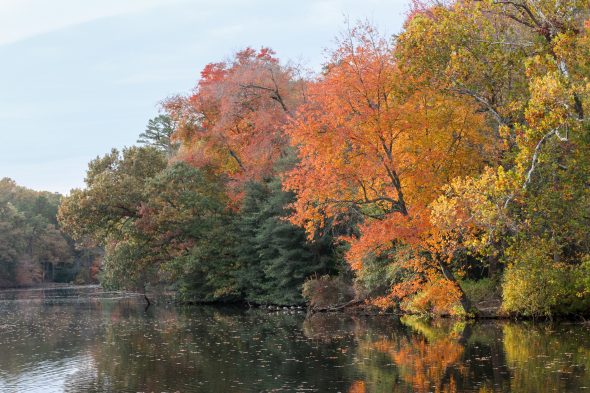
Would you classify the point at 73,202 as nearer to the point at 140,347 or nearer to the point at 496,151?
the point at 140,347

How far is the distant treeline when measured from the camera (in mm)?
87625

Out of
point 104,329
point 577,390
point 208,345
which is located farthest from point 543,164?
point 104,329

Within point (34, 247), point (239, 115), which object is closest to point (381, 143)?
point (239, 115)

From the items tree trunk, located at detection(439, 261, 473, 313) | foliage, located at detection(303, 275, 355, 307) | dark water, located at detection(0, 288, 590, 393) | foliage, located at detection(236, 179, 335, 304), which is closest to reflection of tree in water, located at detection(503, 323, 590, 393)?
dark water, located at detection(0, 288, 590, 393)

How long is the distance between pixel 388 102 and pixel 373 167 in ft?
8.32

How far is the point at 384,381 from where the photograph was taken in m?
16.4

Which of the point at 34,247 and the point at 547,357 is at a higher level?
the point at 34,247

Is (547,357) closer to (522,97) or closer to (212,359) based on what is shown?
(522,97)

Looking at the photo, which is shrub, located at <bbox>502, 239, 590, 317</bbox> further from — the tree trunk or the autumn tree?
the tree trunk

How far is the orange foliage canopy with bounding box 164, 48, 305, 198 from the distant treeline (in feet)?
126

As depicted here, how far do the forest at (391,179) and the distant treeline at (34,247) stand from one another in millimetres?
40207

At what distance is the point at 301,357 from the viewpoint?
21.0 metres

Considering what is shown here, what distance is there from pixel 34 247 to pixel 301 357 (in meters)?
79.5

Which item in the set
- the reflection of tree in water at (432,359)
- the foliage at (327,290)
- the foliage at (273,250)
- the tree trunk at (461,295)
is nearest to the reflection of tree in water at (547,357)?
the reflection of tree in water at (432,359)
